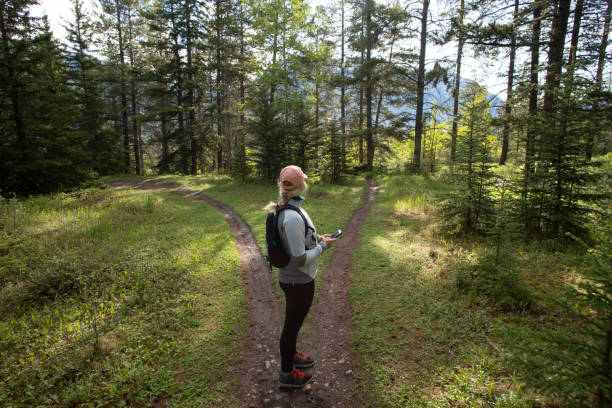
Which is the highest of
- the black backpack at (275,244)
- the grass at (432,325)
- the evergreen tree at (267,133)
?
the evergreen tree at (267,133)

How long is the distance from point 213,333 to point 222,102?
31.4m

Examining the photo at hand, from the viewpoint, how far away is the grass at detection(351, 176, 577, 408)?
3.39m

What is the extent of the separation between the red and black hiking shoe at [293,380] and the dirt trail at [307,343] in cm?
8

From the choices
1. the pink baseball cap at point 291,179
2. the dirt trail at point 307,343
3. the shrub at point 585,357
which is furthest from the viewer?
the dirt trail at point 307,343

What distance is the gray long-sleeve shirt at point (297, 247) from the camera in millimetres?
3131

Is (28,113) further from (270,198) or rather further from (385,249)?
(385,249)

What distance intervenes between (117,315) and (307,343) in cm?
355

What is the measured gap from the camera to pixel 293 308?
11.2 ft

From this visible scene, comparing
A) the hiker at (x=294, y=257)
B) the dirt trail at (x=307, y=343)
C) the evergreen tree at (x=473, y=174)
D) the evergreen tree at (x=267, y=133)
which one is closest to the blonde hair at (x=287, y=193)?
the hiker at (x=294, y=257)

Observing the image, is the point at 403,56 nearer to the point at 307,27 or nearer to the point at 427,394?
the point at 307,27

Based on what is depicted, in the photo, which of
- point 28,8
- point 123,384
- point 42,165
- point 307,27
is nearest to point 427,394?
point 123,384

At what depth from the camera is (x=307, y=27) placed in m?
22.0

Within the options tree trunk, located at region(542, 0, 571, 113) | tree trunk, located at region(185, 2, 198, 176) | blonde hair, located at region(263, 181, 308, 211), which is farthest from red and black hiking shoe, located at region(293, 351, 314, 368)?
tree trunk, located at region(185, 2, 198, 176)

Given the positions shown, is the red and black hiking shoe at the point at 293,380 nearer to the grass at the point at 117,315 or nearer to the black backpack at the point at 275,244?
the grass at the point at 117,315
